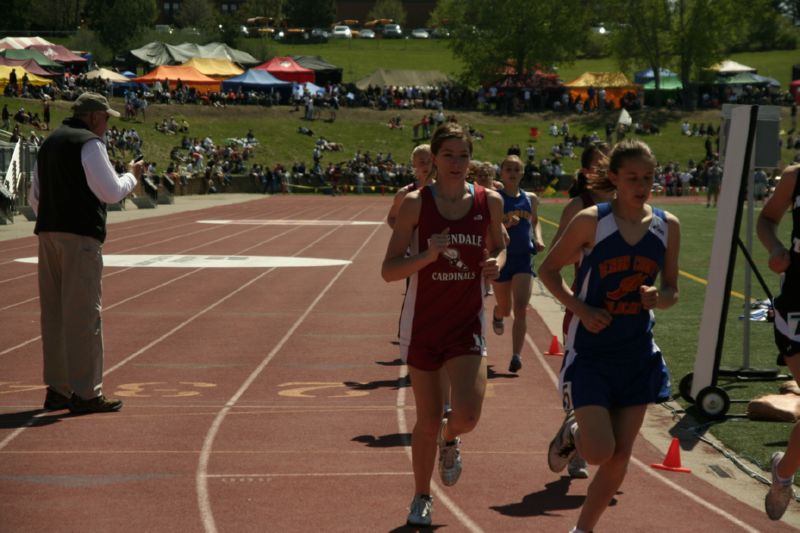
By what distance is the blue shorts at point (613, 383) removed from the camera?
18.4 feet

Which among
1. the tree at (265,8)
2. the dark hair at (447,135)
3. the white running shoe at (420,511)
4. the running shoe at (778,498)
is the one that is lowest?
the white running shoe at (420,511)

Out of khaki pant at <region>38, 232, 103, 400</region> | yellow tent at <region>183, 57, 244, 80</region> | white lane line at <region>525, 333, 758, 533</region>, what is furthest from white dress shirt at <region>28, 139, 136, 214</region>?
yellow tent at <region>183, 57, 244, 80</region>

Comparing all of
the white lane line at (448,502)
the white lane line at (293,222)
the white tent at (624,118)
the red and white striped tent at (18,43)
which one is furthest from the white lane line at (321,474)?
the red and white striped tent at (18,43)

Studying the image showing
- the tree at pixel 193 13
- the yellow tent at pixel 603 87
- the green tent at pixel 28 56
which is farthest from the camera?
the tree at pixel 193 13

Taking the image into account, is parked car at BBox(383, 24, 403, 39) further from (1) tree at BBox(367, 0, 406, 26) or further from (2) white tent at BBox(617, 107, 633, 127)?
(2) white tent at BBox(617, 107, 633, 127)

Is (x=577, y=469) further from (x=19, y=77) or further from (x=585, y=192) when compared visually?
(x=19, y=77)

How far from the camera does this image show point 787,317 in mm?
6340

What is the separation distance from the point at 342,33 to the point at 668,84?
4990cm

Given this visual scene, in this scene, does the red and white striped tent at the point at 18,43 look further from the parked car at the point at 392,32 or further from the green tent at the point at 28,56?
the parked car at the point at 392,32

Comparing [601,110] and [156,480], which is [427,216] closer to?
[156,480]

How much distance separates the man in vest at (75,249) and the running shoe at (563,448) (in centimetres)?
379

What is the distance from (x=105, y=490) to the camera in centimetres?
702

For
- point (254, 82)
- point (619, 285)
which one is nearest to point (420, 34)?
point (254, 82)

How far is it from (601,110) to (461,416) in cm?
8319
